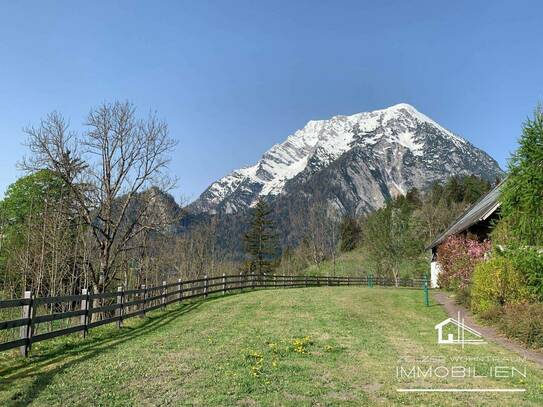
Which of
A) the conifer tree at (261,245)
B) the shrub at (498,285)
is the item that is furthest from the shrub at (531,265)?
the conifer tree at (261,245)

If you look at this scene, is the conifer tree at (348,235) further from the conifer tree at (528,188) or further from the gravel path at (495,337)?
the conifer tree at (528,188)

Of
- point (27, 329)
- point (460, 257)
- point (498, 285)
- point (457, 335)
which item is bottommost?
point (457, 335)

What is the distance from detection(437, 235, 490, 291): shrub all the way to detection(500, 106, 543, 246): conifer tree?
7.45 meters

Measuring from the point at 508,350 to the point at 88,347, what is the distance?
1057 centimetres

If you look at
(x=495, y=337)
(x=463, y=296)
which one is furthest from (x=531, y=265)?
(x=463, y=296)

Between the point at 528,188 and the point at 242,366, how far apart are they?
12.0m

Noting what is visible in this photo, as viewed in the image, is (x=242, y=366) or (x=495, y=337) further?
(x=495, y=337)

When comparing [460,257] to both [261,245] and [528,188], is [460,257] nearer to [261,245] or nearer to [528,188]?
[528,188]

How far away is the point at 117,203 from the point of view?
79.3 ft

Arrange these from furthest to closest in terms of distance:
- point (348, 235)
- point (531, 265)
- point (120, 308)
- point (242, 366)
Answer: point (348, 235) → point (531, 265) → point (120, 308) → point (242, 366)

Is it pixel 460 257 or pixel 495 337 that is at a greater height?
pixel 460 257

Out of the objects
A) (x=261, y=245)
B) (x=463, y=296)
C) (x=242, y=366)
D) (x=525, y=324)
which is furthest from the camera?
(x=261, y=245)

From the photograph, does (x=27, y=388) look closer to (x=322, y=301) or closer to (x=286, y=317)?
(x=286, y=317)

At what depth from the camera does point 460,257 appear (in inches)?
1029
